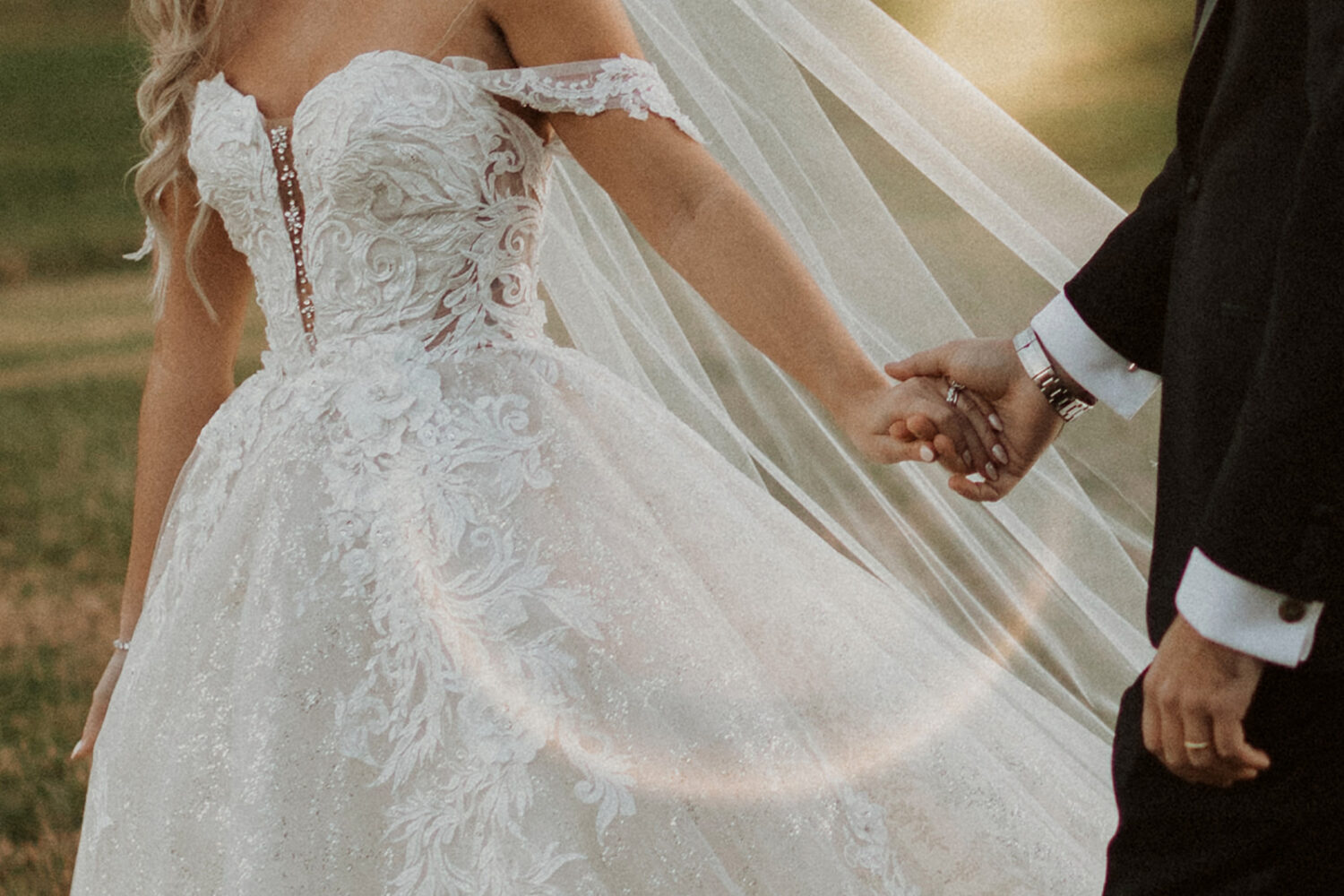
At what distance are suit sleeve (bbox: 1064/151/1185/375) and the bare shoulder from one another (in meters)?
0.68

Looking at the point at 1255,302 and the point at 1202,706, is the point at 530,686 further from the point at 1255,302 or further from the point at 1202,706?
the point at 1255,302

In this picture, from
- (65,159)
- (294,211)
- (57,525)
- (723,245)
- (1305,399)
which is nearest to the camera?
(1305,399)

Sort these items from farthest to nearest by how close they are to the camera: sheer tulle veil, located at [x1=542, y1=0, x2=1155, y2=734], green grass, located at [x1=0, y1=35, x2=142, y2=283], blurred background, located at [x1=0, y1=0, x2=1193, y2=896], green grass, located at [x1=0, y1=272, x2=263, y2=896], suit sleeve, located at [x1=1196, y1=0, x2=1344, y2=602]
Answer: green grass, located at [x1=0, y1=35, x2=142, y2=283]
green grass, located at [x1=0, y1=272, x2=263, y2=896]
blurred background, located at [x1=0, y1=0, x2=1193, y2=896]
sheer tulle veil, located at [x1=542, y1=0, x2=1155, y2=734]
suit sleeve, located at [x1=1196, y1=0, x2=1344, y2=602]

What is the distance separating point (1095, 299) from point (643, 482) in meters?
0.59

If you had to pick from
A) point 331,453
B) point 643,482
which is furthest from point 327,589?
point 643,482

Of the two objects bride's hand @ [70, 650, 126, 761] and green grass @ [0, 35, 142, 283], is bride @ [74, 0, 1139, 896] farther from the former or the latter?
green grass @ [0, 35, 142, 283]

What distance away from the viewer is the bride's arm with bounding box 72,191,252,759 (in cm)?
206

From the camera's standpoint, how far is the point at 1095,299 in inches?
56.2

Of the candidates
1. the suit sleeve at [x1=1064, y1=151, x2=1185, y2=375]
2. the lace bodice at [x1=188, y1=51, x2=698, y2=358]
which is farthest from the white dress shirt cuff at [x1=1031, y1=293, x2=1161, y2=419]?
the lace bodice at [x1=188, y1=51, x2=698, y2=358]

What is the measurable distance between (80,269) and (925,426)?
31.0 feet

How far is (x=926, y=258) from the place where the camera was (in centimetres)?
202

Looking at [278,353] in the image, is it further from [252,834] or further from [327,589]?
[252,834]

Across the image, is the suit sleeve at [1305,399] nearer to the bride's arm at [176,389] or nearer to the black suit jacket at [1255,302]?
the black suit jacket at [1255,302]

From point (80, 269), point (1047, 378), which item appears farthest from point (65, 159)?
point (1047, 378)
